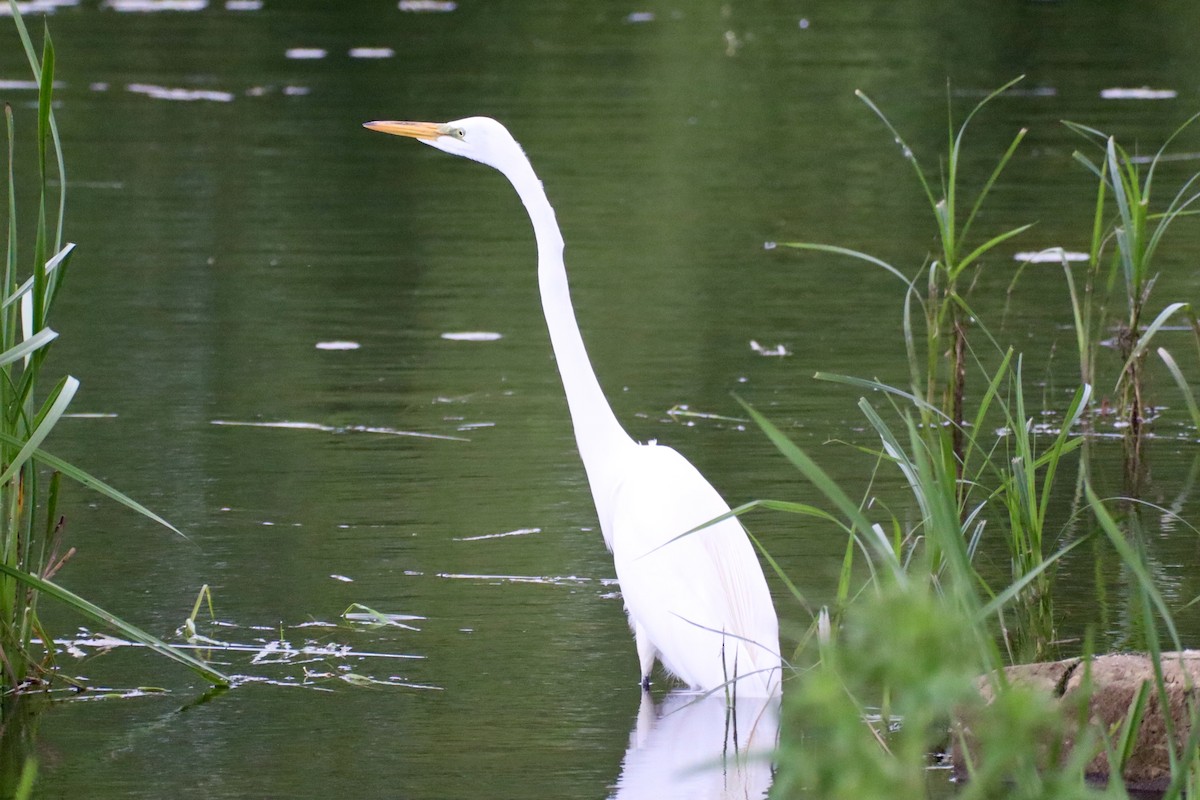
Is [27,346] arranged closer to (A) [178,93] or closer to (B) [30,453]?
(B) [30,453]

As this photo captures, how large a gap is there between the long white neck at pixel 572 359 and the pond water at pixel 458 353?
40 centimetres

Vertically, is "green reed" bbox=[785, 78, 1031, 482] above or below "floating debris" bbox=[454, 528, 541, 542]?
above

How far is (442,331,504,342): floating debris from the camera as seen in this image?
264 inches

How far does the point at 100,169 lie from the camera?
33.6 ft

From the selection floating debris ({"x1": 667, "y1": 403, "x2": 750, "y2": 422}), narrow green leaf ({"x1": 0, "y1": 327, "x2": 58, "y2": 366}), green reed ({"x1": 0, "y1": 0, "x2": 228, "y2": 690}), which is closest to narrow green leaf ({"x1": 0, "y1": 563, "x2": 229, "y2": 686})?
green reed ({"x1": 0, "y1": 0, "x2": 228, "y2": 690})

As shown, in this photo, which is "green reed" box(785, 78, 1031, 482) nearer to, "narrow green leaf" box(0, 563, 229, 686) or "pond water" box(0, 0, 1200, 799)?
"pond water" box(0, 0, 1200, 799)

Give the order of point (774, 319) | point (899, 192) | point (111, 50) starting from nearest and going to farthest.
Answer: point (774, 319) → point (899, 192) → point (111, 50)

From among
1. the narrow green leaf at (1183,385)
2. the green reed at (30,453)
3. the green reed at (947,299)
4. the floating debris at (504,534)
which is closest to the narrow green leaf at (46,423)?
the green reed at (30,453)

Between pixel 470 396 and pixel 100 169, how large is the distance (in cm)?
502

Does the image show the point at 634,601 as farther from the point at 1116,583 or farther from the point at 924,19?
the point at 924,19

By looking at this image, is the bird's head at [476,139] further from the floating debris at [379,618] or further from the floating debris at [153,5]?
the floating debris at [153,5]

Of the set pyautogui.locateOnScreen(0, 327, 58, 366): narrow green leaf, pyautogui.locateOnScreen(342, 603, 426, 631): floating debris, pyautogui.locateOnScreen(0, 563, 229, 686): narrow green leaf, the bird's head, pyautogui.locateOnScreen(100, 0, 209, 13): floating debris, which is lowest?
pyautogui.locateOnScreen(100, 0, 209, 13): floating debris

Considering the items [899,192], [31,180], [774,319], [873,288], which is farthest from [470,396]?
[31,180]

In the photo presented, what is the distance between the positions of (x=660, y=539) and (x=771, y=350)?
2813mm
